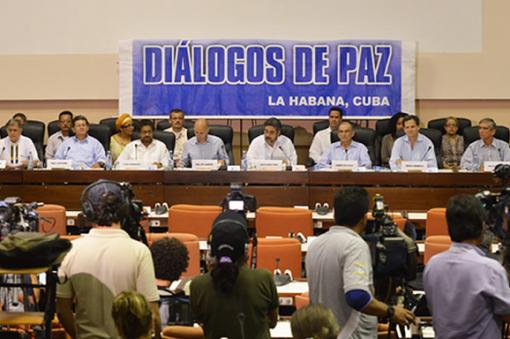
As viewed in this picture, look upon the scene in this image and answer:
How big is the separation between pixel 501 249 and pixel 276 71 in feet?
27.0

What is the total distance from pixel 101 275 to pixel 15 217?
1.09 m

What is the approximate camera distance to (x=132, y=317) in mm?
3410

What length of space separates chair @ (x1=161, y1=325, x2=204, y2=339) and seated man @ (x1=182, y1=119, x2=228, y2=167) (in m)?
6.53

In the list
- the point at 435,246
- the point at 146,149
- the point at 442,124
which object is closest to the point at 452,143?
the point at 442,124

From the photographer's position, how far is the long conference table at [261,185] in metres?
9.54

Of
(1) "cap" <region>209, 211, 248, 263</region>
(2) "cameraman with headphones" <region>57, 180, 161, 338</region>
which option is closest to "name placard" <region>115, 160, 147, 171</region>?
(2) "cameraman with headphones" <region>57, 180, 161, 338</region>

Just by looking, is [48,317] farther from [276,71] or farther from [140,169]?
[276,71]

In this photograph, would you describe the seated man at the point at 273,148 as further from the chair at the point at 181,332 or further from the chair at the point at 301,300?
the chair at the point at 181,332

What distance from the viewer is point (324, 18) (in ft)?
42.3

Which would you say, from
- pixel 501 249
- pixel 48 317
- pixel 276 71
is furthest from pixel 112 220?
pixel 276 71

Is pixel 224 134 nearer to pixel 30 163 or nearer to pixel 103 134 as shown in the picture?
pixel 103 134

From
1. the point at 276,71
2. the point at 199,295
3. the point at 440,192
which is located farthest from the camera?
the point at 276,71

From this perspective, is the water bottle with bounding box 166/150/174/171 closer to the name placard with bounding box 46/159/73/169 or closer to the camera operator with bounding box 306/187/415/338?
Result: the name placard with bounding box 46/159/73/169

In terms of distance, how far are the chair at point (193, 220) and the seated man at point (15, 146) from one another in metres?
3.39
